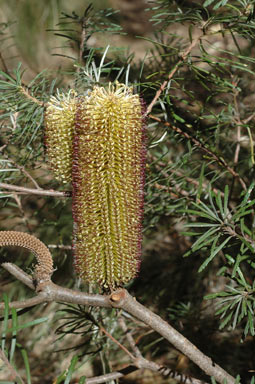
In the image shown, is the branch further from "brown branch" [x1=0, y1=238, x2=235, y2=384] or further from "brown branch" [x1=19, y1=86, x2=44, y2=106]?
"brown branch" [x1=19, y1=86, x2=44, y2=106]

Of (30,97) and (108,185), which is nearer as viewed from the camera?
(108,185)

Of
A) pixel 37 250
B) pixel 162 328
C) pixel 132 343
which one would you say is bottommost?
pixel 132 343

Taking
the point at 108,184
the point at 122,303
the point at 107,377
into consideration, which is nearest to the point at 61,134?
the point at 108,184

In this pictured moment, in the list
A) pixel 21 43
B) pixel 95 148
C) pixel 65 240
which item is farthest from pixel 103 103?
pixel 21 43

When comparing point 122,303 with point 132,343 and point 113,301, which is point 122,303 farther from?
point 132,343

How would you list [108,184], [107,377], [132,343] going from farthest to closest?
[132,343] → [107,377] → [108,184]

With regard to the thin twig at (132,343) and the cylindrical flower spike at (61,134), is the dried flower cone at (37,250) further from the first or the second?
the thin twig at (132,343)

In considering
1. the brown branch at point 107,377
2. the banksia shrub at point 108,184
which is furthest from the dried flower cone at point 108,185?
the brown branch at point 107,377

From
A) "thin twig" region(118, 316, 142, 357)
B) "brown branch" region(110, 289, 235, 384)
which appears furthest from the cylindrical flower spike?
"thin twig" region(118, 316, 142, 357)
